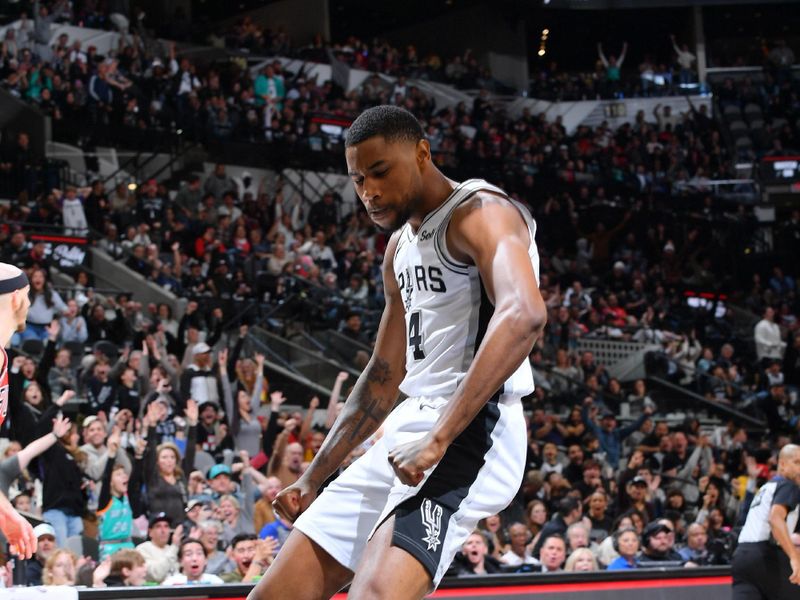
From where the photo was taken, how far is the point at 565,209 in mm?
23125

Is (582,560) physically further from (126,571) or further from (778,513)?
(126,571)

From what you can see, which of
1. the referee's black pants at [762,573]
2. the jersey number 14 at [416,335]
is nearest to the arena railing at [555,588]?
the referee's black pants at [762,573]

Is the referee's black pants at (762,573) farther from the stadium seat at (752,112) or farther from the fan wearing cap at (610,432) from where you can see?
the stadium seat at (752,112)

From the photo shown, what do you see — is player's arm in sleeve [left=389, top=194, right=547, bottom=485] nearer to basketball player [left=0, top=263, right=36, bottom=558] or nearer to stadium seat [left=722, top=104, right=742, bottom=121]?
basketball player [left=0, top=263, right=36, bottom=558]

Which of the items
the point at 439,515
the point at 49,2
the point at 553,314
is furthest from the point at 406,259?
the point at 49,2

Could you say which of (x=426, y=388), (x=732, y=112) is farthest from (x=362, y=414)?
(x=732, y=112)

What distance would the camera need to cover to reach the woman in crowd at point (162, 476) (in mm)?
9086

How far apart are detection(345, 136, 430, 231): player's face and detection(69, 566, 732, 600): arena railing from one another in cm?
276

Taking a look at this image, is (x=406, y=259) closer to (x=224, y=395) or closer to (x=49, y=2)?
(x=224, y=395)

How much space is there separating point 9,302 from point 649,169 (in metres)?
22.7

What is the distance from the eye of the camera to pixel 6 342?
3.62m

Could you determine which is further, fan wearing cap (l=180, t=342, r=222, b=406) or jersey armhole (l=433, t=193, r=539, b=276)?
fan wearing cap (l=180, t=342, r=222, b=406)

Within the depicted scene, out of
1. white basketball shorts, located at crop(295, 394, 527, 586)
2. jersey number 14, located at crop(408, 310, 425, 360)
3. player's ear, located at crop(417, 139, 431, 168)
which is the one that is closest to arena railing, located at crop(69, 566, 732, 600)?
white basketball shorts, located at crop(295, 394, 527, 586)

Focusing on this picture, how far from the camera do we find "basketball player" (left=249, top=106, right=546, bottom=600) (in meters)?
3.18
